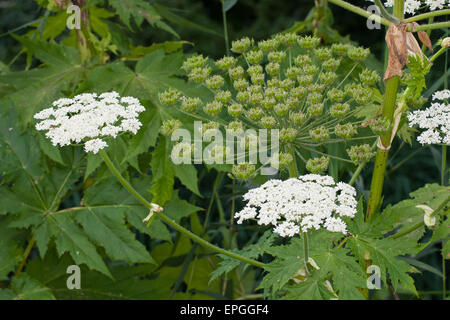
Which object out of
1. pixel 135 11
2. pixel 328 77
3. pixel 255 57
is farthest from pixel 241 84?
pixel 135 11

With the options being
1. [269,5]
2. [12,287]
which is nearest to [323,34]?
[12,287]

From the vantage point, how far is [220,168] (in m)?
1.87

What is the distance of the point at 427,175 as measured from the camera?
409cm

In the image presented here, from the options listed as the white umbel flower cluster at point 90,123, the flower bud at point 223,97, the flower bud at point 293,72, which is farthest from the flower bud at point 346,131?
the white umbel flower cluster at point 90,123

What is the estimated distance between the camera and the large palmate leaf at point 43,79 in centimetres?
213

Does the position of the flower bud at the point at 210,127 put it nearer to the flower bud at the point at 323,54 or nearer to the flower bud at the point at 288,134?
the flower bud at the point at 288,134

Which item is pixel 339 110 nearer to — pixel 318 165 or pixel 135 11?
pixel 318 165

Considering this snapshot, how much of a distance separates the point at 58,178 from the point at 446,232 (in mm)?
1396

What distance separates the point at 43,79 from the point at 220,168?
2.79 feet

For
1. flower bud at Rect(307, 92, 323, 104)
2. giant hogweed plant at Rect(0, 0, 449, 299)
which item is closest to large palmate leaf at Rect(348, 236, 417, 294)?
giant hogweed plant at Rect(0, 0, 449, 299)

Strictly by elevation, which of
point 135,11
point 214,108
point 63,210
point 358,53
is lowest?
point 63,210

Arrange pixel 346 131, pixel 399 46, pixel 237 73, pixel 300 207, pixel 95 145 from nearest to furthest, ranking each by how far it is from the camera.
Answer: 1. pixel 300 207
2. pixel 95 145
3. pixel 399 46
4. pixel 346 131
5. pixel 237 73

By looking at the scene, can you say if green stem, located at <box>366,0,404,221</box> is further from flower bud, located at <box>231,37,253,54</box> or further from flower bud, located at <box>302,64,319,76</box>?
flower bud, located at <box>231,37,253,54</box>

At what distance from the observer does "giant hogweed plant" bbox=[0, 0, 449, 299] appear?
1.44 meters
